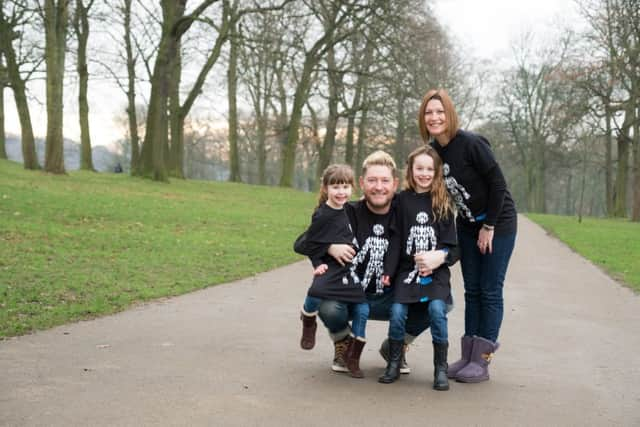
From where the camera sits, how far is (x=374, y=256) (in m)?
4.57

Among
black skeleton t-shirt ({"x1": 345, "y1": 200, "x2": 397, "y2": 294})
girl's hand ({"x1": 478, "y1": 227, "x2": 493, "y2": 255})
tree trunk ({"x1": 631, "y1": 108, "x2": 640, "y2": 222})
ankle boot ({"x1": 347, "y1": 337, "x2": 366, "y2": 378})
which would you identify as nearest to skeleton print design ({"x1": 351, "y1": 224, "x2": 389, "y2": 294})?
black skeleton t-shirt ({"x1": 345, "y1": 200, "x2": 397, "y2": 294})

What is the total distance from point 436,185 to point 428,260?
1.67 feet

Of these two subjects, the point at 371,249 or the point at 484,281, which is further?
the point at 484,281

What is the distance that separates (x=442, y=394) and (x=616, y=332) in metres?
2.96

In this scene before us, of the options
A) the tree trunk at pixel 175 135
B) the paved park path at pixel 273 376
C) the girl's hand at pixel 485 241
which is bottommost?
the paved park path at pixel 273 376

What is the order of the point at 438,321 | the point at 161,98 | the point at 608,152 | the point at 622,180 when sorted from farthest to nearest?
the point at 608,152, the point at 622,180, the point at 161,98, the point at 438,321

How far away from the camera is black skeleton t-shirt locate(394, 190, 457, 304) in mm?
4418

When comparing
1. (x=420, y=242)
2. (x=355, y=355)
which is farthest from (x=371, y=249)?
(x=355, y=355)

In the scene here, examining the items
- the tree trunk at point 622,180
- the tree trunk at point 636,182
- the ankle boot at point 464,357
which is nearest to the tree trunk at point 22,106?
the ankle boot at point 464,357

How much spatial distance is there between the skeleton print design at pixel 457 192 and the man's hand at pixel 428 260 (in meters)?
0.41

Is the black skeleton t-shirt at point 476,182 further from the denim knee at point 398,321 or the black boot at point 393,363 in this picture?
the black boot at point 393,363

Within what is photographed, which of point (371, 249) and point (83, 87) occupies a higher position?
point (83, 87)

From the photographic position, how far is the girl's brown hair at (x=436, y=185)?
177 inches

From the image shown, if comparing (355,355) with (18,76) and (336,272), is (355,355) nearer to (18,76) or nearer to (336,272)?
(336,272)
